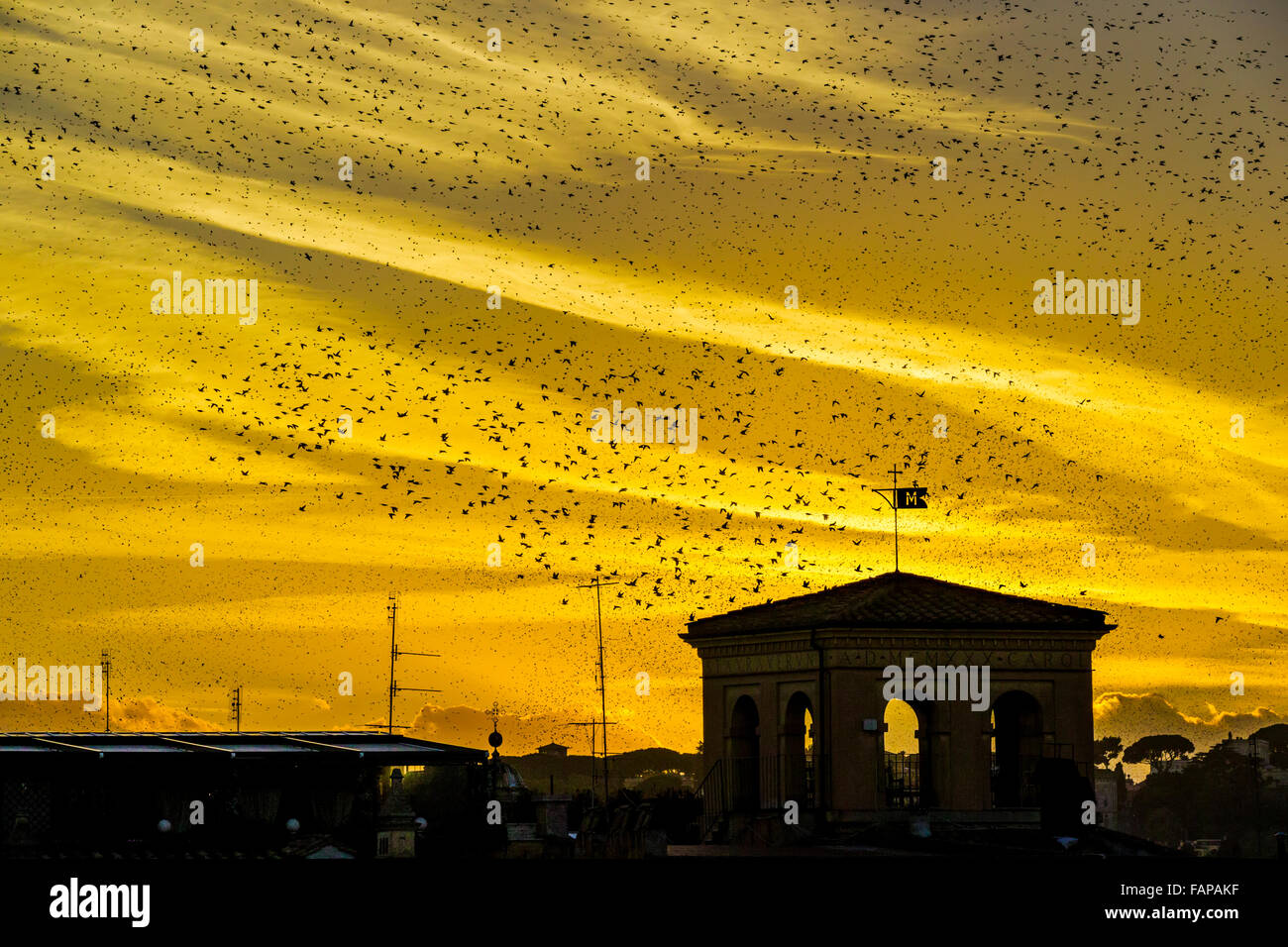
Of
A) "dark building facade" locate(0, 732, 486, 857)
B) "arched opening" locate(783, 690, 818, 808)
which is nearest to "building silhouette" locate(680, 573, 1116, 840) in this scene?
"arched opening" locate(783, 690, 818, 808)

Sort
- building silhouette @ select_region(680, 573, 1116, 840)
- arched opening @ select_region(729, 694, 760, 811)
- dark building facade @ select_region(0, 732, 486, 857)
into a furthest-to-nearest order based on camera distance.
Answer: arched opening @ select_region(729, 694, 760, 811) < building silhouette @ select_region(680, 573, 1116, 840) < dark building facade @ select_region(0, 732, 486, 857)

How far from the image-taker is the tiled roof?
77.4 metres

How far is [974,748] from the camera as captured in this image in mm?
77625

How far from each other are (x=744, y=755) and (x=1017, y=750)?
32.7ft

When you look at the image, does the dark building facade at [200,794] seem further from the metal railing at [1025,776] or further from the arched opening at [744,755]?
the metal railing at [1025,776]

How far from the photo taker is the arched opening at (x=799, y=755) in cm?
7744

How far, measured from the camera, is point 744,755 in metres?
82.1

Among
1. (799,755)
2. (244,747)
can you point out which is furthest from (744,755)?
(244,747)

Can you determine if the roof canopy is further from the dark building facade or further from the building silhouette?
the building silhouette

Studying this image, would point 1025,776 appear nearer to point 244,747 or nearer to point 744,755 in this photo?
point 744,755

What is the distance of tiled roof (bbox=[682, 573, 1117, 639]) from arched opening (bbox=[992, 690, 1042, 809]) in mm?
2822
